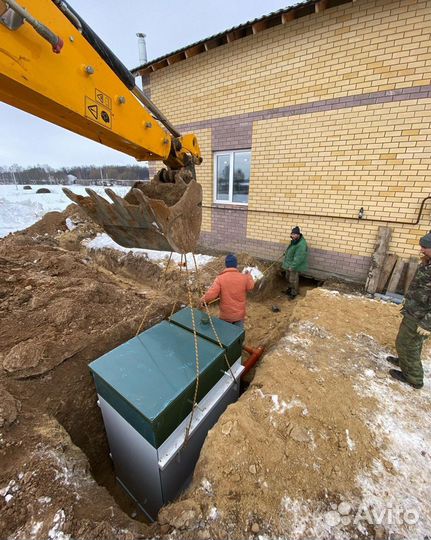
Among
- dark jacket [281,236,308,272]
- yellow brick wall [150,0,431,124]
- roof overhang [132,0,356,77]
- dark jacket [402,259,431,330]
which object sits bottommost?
dark jacket [281,236,308,272]

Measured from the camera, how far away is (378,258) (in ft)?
15.4

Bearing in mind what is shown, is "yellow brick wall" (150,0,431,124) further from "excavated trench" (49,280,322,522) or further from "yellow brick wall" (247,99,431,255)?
"excavated trench" (49,280,322,522)

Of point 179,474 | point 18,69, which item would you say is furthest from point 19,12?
point 179,474

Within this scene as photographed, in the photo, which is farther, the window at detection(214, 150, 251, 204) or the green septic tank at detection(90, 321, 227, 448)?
the window at detection(214, 150, 251, 204)

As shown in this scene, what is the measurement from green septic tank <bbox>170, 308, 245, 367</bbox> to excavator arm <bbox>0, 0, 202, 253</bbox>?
1.15m

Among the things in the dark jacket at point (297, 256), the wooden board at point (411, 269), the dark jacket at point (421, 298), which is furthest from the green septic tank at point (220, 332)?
the wooden board at point (411, 269)

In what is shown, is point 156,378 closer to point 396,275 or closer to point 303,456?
point 303,456

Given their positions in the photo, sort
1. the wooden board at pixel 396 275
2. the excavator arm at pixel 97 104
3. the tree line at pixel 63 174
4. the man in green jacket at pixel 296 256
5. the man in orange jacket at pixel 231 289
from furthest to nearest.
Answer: the tree line at pixel 63 174
the man in green jacket at pixel 296 256
the wooden board at pixel 396 275
the man in orange jacket at pixel 231 289
the excavator arm at pixel 97 104

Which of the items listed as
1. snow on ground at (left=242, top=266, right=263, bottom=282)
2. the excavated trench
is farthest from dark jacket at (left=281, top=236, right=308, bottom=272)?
the excavated trench

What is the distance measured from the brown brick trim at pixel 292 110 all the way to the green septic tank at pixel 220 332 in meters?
4.77

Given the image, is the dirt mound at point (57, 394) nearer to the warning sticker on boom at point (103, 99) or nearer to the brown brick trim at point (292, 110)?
the warning sticker on boom at point (103, 99)

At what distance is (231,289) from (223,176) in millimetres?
4375

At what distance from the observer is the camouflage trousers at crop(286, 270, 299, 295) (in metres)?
5.74

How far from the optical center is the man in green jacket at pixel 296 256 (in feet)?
17.7
